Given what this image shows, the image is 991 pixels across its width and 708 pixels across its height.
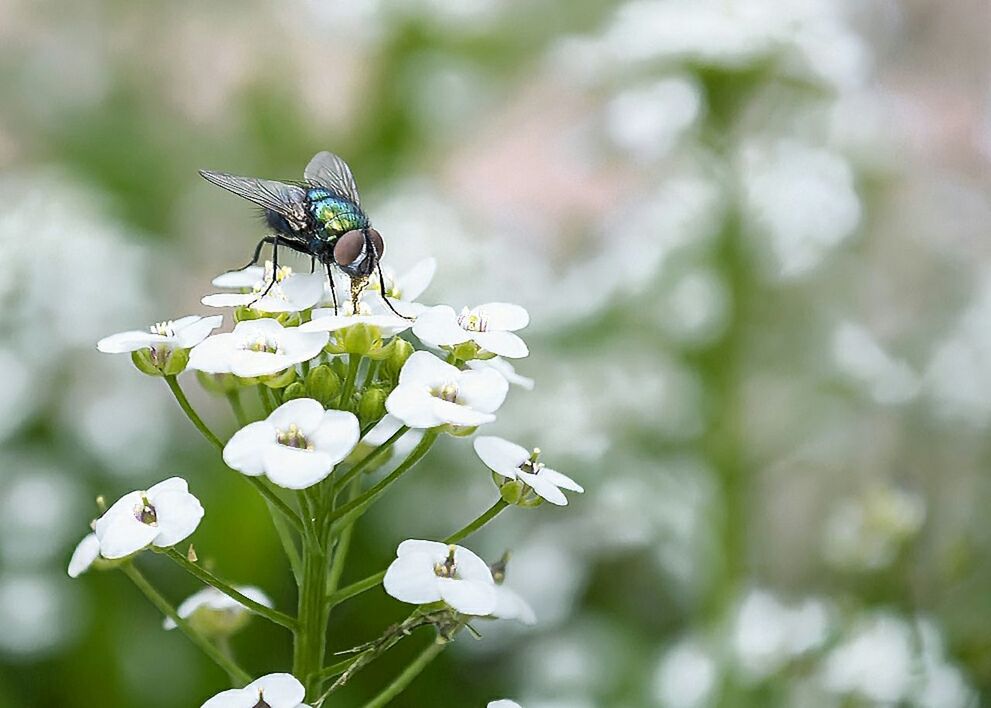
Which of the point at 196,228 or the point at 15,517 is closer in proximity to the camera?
the point at 15,517

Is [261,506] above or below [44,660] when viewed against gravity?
above

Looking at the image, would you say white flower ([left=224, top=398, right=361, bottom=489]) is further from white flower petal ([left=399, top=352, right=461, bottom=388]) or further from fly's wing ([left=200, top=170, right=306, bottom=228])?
fly's wing ([left=200, top=170, right=306, bottom=228])

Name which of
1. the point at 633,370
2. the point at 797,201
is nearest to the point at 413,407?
the point at 797,201

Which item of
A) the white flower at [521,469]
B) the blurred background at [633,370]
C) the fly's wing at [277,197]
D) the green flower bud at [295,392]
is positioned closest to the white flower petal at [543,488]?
the white flower at [521,469]

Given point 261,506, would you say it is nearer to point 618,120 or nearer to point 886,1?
point 618,120

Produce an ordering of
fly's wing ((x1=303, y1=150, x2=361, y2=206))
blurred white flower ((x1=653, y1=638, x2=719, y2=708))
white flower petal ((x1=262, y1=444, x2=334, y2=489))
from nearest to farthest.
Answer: white flower petal ((x1=262, y1=444, x2=334, y2=489)) → fly's wing ((x1=303, y1=150, x2=361, y2=206)) → blurred white flower ((x1=653, y1=638, x2=719, y2=708))

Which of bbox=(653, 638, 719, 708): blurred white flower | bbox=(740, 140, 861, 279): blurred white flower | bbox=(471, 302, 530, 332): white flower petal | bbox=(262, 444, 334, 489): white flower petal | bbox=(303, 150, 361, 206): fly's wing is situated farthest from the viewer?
bbox=(740, 140, 861, 279): blurred white flower

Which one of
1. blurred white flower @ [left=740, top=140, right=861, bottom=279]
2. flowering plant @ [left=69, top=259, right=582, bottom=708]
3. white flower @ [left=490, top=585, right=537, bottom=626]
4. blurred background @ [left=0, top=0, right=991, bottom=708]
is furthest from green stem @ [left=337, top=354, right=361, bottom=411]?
blurred white flower @ [left=740, top=140, right=861, bottom=279]

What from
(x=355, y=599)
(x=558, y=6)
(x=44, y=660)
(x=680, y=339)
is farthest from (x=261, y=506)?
(x=558, y=6)
